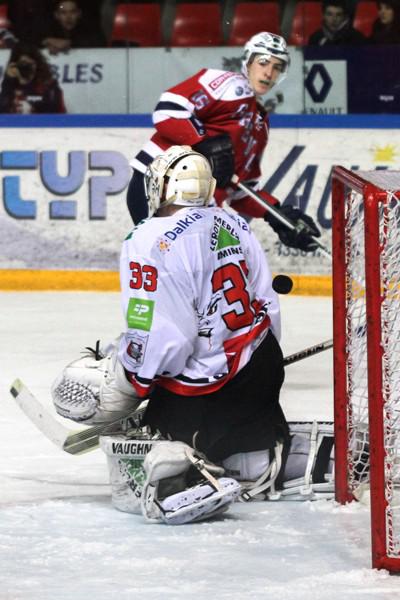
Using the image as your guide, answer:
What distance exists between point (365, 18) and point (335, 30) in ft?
0.68

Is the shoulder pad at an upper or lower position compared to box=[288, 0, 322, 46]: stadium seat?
upper

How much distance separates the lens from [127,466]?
11.8 ft

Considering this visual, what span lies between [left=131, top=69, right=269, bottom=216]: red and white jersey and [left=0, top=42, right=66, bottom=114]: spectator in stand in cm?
261

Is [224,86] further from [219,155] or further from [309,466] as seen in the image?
[309,466]

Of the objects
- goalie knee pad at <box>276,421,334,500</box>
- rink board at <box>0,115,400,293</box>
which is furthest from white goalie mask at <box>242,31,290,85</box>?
rink board at <box>0,115,400,293</box>

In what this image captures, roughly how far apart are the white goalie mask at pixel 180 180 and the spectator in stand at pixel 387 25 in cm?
461

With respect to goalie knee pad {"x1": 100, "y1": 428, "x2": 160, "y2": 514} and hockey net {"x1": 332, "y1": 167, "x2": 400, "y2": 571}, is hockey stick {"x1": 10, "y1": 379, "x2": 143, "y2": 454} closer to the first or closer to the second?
goalie knee pad {"x1": 100, "y1": 428, "x2": 160, "y2": 514}

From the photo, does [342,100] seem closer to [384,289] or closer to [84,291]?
[84,291]

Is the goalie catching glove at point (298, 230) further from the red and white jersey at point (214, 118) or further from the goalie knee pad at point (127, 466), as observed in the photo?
the goalie knee pad at point (127, 466)

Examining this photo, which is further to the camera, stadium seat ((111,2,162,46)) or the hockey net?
stadium seat ((111,2,162,46))

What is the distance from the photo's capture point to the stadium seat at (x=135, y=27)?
8.12 meters

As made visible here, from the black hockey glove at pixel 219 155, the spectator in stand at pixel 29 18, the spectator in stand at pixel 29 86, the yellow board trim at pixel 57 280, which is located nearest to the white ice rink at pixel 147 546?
the black hockey glove at pixel 219 155

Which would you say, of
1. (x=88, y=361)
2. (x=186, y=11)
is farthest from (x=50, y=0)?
(x=88, y=361)

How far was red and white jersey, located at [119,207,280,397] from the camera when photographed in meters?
3.49
